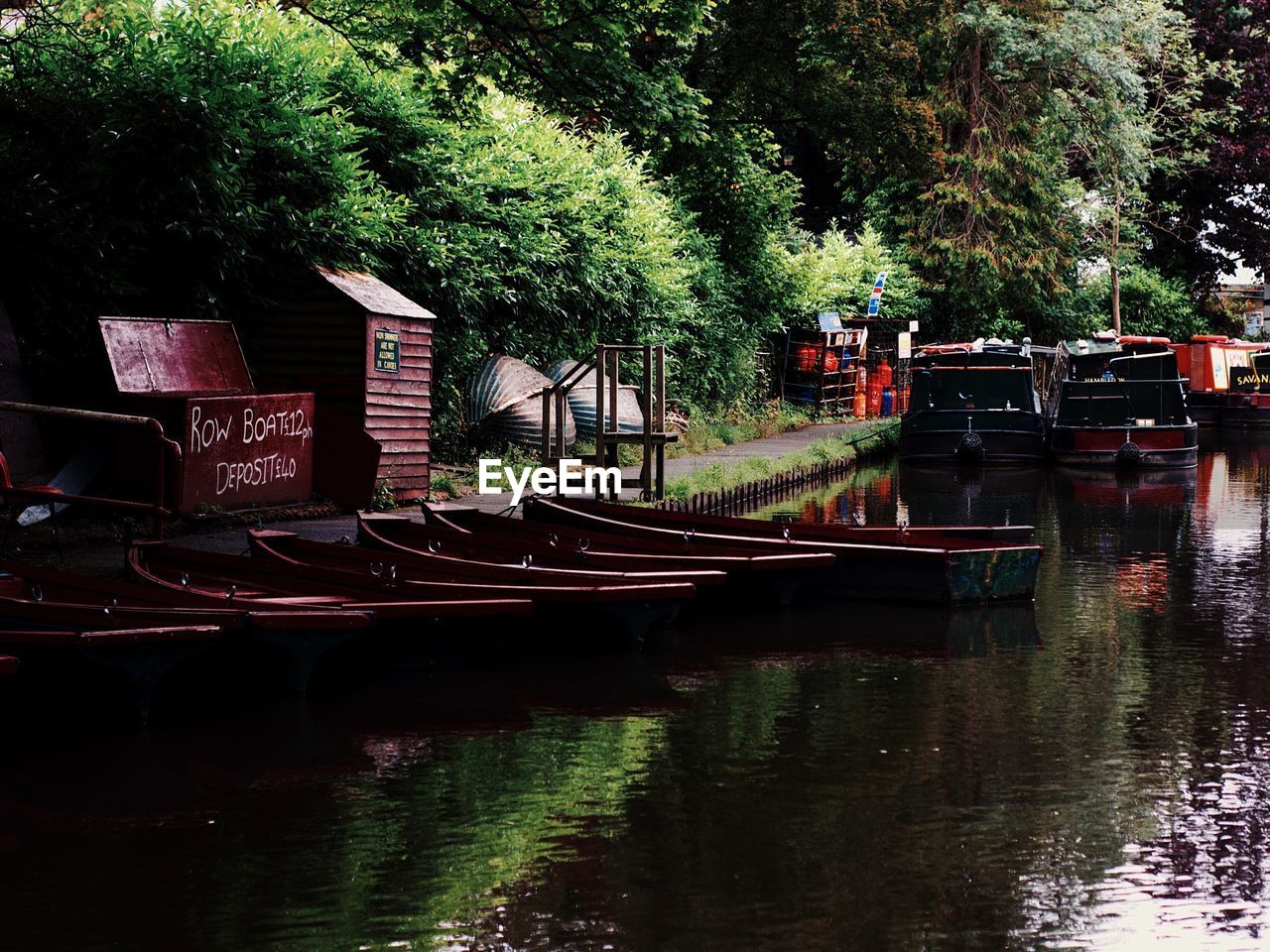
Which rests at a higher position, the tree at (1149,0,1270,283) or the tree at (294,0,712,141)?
the tree at (1149,0,1270,283)

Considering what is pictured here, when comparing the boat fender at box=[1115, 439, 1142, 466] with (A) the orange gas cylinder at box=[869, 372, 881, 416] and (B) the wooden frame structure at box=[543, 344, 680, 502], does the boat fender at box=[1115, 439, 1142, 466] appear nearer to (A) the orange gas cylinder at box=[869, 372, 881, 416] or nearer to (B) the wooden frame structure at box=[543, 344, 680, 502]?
(A) the orange gas cylinder at box=[869, 372, 881, 416]

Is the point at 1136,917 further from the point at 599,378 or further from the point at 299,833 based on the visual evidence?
the point at 599,378

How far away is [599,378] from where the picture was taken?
66.8ft

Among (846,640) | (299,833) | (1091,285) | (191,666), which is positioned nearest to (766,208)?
(1091,285)

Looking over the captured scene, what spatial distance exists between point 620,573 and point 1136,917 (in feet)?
20.3

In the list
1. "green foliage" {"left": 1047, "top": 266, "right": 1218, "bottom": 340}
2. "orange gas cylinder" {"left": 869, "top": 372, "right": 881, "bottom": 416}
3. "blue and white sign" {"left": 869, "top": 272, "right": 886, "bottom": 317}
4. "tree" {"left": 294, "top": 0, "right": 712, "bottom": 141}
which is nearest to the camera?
"tree" {"left": 294, "top": 0, "right": 712, "bottom": 141}

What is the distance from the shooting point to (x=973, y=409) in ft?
106

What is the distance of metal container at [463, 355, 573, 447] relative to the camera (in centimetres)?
2311

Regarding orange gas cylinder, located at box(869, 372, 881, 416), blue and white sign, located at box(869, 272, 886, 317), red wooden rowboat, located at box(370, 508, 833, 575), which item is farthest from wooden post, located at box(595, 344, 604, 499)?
orange gas cylinder, located at box(869, 372, 881, 416)

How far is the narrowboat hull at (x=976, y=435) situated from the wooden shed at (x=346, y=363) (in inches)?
595

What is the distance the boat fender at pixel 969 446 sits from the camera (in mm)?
31417

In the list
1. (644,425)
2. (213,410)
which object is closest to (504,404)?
(644,425)

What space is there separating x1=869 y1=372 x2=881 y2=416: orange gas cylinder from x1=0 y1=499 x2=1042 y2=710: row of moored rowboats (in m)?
25.3

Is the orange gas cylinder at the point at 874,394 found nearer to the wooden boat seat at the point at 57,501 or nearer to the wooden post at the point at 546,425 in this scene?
the wooden post at the point at 546,425
